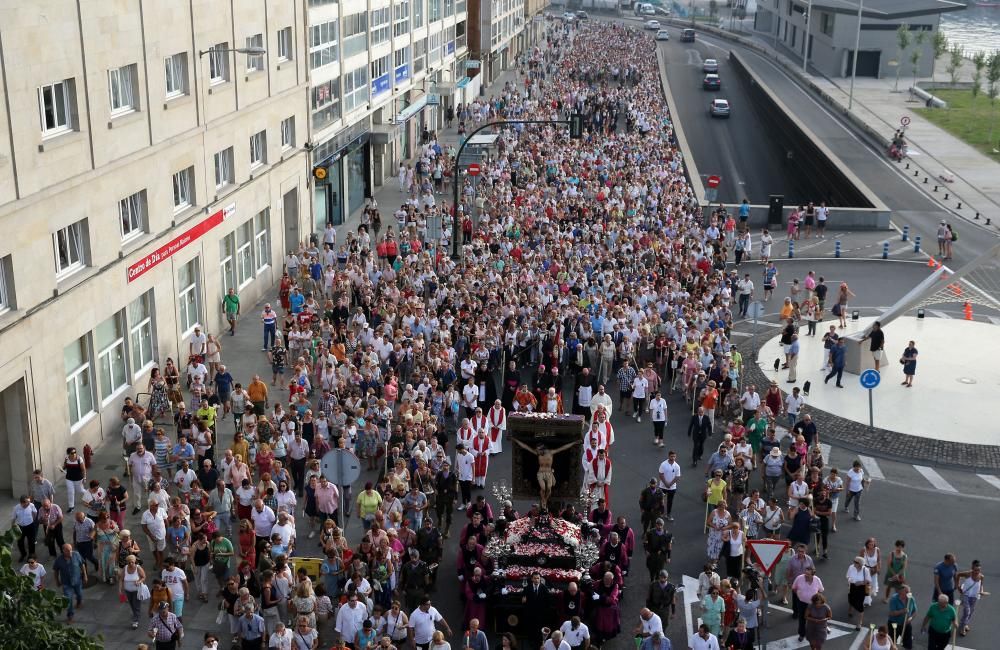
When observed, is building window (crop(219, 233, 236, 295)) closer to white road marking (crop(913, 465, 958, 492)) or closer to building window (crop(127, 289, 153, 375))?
building window (crop(127, 289, 153, 375))

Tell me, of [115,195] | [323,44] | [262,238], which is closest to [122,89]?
[115,195]

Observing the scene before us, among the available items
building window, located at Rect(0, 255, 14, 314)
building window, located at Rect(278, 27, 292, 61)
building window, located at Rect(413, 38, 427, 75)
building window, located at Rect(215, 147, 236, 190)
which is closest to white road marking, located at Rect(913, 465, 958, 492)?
building window, located at Rect(0, 255, 14, 314)

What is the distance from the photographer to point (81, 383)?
2338 centimetres

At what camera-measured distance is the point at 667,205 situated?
42219 mm

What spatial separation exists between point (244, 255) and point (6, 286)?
13.1 m

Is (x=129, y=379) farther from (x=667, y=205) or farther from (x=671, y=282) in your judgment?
(x=667, y=205)

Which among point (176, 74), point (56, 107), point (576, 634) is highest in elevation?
point (176, 74)

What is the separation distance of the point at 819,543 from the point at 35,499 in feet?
44.4

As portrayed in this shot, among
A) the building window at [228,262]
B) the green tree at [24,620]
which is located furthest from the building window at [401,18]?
the green tree at [24,620]

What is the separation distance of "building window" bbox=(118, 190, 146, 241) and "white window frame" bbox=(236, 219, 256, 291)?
6.33 meters

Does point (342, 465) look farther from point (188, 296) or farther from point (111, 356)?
point (188, 296)

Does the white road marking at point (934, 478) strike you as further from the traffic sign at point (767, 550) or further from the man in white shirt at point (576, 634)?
the man in white shirt at point (576, 634)

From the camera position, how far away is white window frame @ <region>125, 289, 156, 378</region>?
25.8m

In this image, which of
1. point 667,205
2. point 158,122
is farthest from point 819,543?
point 667,205
